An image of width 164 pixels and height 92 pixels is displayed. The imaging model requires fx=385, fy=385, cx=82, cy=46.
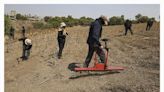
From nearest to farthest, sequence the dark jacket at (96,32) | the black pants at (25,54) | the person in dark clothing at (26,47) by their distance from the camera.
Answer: the dark jacket at (96,32)
the person in dark clothing at (26,47)
the black pants at (25,54)

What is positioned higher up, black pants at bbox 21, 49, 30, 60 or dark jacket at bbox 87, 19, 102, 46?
dark jacket at bbox 87, 19, 102, 46

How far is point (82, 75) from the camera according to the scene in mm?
10086

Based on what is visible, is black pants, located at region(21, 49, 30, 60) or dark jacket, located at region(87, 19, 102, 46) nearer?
dark jacket, located at region(87, 19, 102, 46)

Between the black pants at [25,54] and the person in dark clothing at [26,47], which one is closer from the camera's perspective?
the person in dark clothing at [26,47]

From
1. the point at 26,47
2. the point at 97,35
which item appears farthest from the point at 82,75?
the point at 26,47

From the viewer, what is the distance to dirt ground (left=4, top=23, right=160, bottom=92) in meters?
9.48

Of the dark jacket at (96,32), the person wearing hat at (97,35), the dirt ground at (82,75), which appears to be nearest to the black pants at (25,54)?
the dirt ground at (82,75)

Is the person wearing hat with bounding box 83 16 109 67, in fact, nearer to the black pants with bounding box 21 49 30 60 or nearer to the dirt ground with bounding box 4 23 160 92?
the dirt ground with bounding box 4 23 160 92

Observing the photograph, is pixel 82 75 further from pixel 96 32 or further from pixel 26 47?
pixel 26 47

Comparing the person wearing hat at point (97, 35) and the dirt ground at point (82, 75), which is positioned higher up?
the person wearing hat at point (97, 35)

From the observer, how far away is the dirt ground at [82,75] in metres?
9.48

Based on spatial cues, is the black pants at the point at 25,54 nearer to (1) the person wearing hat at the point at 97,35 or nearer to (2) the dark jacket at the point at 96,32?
(1) the person wearing hat at the point at 97,35

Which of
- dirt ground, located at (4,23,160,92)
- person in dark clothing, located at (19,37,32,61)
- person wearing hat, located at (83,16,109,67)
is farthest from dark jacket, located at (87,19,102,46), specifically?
person in dark clothing, located at (19,37,32,61)

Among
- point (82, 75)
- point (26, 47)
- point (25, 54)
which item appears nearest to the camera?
point (82, 75)
